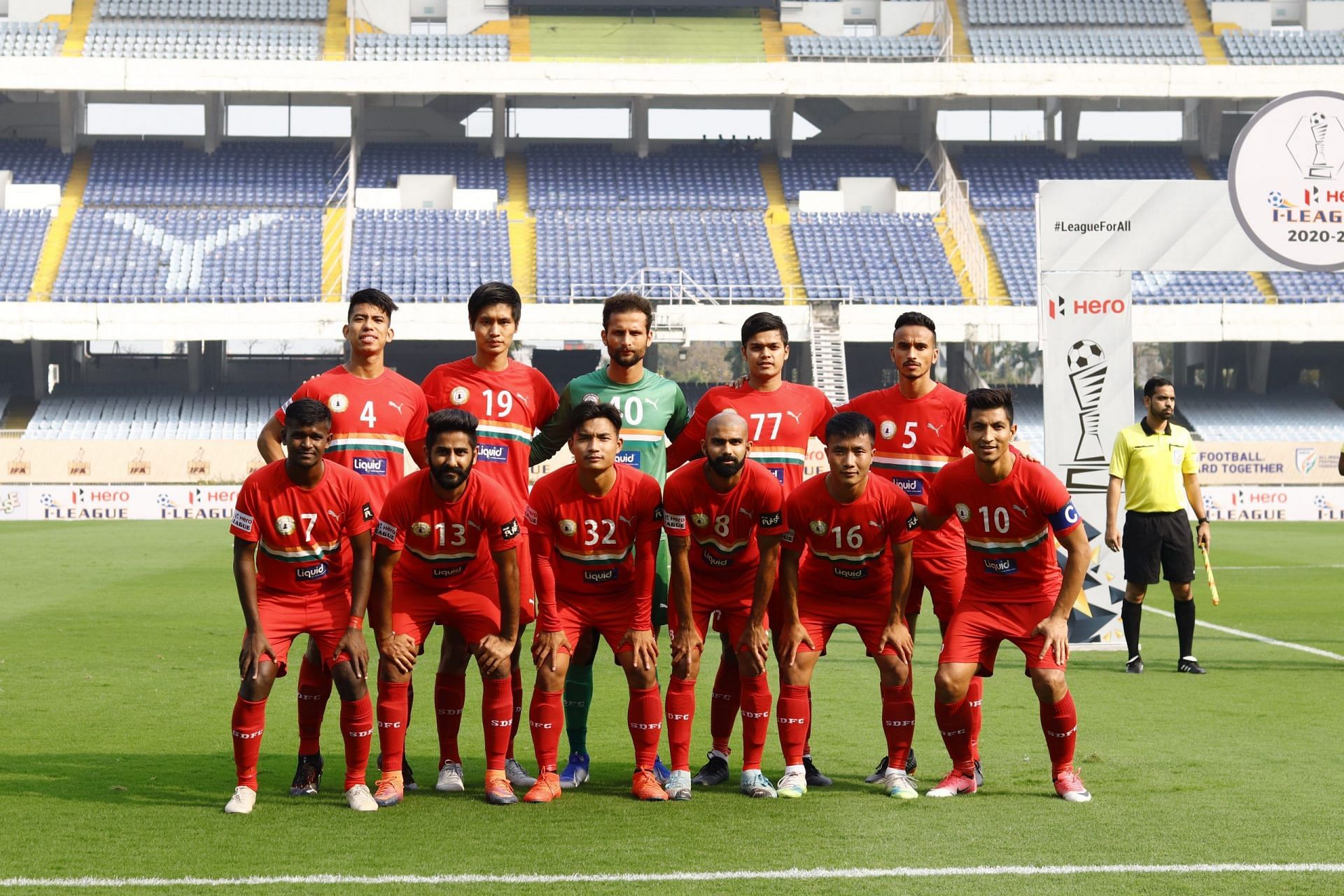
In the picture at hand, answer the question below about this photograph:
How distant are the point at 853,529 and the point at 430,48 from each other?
1388 inches

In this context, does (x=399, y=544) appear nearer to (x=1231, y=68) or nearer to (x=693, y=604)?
(x=693, y=604)

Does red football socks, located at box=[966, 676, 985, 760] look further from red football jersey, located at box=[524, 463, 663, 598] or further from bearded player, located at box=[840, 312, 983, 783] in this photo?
red football jersey, located at box=[524, 463, 663, 598]

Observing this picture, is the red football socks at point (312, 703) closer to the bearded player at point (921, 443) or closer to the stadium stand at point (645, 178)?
the bearded player at point (921, 443)

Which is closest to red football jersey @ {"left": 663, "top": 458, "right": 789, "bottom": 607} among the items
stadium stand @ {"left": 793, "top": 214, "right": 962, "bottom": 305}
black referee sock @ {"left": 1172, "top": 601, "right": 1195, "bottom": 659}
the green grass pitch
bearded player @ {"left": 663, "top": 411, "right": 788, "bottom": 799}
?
bearded player @ {"left": 663, "top": 411, "right": 788, "bottom": 799}

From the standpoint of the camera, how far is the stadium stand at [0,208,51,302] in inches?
1373

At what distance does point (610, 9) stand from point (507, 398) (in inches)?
1446

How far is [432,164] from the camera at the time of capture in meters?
40.4

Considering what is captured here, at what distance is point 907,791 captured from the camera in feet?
20.5

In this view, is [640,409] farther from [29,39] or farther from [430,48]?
[29,39]

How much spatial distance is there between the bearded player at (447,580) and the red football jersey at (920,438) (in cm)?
185

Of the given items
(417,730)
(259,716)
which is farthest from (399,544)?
(417,730)

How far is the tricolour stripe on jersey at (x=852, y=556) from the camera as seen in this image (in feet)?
20.9

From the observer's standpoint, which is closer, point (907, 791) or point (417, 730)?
point (907, 791)

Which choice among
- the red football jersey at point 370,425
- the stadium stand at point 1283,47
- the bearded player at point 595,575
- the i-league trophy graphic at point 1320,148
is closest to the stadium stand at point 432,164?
the stadium stand at point 1283,47
